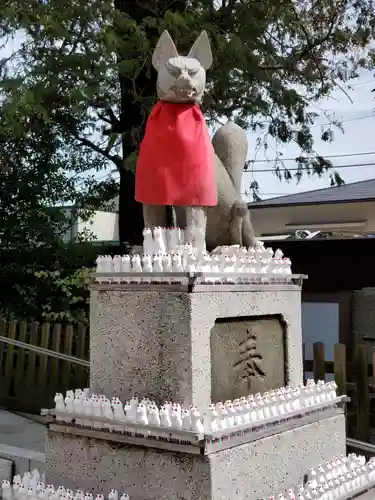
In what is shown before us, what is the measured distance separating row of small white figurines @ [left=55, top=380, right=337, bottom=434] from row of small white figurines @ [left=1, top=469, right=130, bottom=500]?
0.39 meters

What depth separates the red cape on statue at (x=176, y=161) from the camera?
4066 millimetres

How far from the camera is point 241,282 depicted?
4.01 m

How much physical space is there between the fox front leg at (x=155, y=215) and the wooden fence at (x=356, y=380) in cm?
244

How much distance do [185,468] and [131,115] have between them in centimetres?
583

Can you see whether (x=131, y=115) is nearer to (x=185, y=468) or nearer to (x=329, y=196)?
(x=329, y=196)

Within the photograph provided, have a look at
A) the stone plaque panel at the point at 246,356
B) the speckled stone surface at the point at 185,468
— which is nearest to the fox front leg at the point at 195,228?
the stone plaque panel at the point at 246,356

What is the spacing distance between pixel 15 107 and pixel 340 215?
6.38m

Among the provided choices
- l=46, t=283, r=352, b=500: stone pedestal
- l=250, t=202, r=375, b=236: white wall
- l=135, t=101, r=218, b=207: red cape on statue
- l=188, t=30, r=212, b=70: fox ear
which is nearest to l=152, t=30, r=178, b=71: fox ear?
l=188, t=30, r=212, b=70: fox ear

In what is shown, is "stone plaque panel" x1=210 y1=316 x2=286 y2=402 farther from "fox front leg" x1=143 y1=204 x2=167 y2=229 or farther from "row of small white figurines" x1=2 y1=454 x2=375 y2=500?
"fox front leg" x1=143 y1=204 x2=167 y2=229

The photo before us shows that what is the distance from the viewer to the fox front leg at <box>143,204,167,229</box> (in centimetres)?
419

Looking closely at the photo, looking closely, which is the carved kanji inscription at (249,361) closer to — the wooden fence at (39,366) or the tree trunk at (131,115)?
the wooden fence at (39,366)

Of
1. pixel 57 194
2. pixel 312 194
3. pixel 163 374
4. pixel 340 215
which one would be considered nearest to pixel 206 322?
pixel 163 374

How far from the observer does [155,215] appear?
4199 mm

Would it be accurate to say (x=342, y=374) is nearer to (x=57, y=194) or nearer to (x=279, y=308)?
(x=279, y=308)
